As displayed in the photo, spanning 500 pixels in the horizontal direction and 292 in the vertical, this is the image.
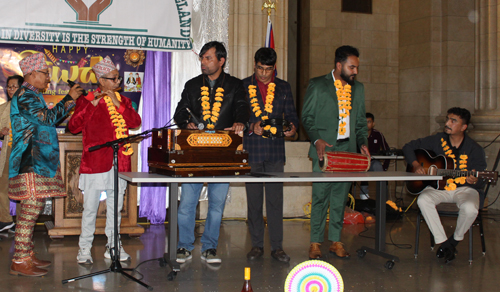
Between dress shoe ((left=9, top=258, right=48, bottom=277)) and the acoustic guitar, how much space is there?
3.86m

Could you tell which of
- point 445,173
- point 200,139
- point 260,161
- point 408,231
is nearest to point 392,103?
point 408,231

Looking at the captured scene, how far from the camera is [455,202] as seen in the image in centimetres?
484

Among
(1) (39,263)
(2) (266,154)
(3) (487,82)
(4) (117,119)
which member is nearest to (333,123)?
(2) (266,154)

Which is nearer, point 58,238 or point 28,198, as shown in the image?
point 28,198

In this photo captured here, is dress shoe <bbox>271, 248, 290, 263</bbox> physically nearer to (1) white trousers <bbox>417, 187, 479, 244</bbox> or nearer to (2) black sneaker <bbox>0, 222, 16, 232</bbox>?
(1) white trousers <bbox>417, 187, 479, 244</bbox>

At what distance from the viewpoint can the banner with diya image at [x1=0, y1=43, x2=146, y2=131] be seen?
20.1 feet

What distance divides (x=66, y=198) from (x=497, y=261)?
4.82 meters

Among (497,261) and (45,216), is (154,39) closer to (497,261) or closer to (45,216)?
(45,216)

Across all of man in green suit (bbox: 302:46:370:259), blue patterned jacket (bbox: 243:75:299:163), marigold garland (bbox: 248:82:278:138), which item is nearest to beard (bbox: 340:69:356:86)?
man in green suit (bbox: 302:46:370:259)

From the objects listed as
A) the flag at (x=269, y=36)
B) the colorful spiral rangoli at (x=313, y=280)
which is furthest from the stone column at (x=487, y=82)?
the colorful spiral rangoli at (x=313, y=280)

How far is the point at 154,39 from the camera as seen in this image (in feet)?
20.5

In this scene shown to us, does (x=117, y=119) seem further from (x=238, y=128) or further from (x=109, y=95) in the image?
(x=238, y=128)

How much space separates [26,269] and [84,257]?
0.53 meters

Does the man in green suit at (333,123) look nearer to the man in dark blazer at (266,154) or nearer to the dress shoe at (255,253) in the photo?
the man in dark blazer at (266,154)
